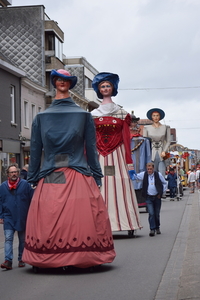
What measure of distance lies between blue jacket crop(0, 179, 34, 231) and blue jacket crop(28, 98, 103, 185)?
2.61 ft

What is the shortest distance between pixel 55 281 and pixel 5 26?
125 feet

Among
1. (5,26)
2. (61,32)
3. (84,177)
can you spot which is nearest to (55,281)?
(84,177)

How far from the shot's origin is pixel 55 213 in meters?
8.39

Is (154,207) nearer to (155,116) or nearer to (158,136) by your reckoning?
(155,116)

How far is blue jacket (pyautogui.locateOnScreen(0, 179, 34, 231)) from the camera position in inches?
380

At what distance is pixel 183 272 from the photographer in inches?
336

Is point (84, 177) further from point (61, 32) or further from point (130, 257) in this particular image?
point (61, 32)

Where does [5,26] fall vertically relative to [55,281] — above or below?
above

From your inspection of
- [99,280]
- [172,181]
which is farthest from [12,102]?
[99,280]

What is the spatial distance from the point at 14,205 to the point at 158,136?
12145 millimetres

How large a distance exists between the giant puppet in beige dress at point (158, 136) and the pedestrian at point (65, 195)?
461 inches

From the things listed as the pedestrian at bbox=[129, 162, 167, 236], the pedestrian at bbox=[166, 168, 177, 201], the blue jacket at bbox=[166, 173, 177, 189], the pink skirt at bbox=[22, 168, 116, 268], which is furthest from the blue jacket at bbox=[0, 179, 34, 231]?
the blue jacket at bbox=[166, 173, 177, 189]

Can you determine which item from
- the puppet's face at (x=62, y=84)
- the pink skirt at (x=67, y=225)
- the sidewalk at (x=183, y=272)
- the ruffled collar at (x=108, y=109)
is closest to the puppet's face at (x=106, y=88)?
the ruffled collar at (x=108, y=109)

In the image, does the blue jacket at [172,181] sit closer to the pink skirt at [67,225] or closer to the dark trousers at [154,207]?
the dark trousers at [154,207]
